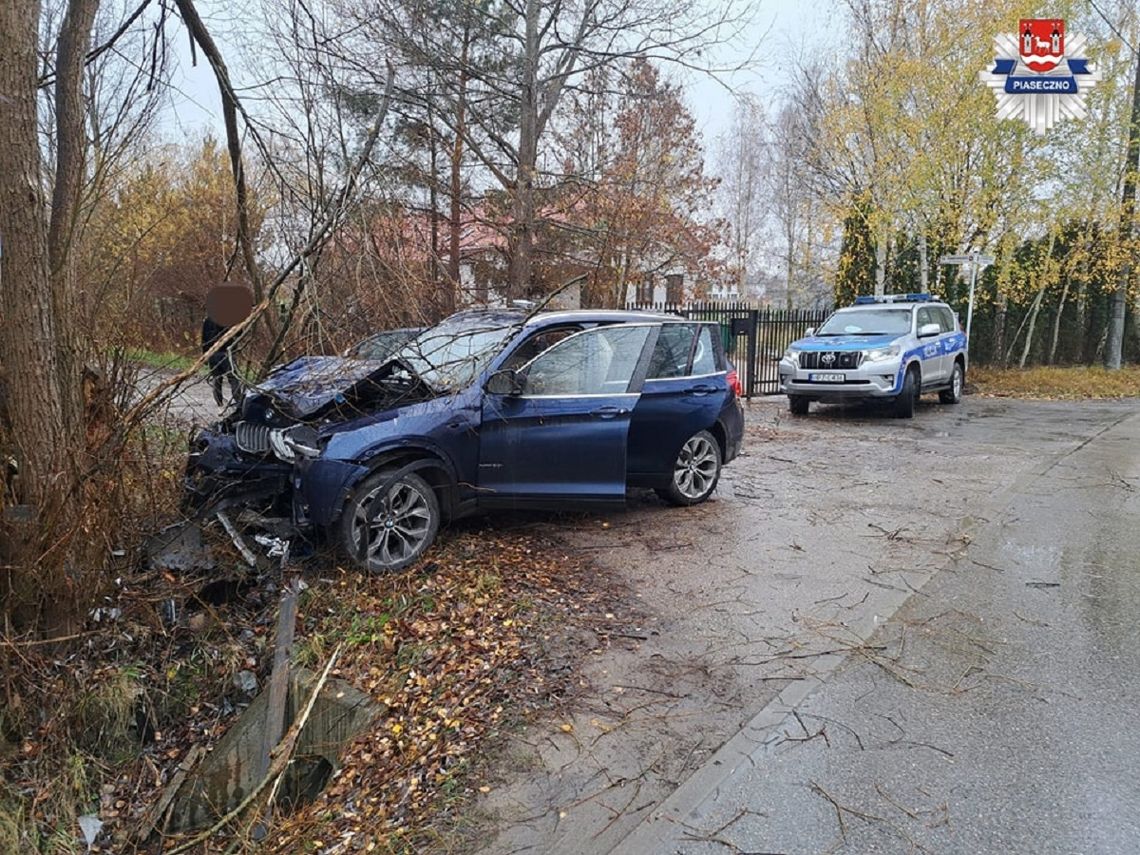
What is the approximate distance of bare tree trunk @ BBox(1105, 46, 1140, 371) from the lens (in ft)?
57.2

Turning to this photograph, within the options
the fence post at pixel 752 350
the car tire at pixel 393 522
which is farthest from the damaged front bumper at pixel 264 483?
the fence post at pixel 752 350

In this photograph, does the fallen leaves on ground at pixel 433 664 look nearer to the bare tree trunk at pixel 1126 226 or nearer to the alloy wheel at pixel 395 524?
the alloy wheel at pixel 395 524

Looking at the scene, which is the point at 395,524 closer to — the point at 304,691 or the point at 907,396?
the point at 304,691

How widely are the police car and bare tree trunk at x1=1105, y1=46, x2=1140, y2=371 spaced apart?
694cm

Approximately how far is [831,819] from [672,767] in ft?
2.09

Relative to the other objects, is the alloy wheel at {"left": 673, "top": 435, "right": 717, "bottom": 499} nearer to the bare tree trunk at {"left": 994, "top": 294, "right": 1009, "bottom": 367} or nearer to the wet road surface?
the wet road surface

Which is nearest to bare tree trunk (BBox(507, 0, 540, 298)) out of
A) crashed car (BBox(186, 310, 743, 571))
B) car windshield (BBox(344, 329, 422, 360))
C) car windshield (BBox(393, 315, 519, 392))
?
crashed car (BBox(186, 310, 743, 571))

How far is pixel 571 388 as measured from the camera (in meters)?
5.79

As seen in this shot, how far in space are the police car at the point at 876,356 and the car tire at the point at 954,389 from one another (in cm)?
25

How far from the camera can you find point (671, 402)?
655 cm

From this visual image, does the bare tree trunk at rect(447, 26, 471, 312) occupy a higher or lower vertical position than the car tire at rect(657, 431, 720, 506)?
higher

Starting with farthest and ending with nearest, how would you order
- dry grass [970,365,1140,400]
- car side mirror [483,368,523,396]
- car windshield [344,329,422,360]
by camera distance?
dry grass [970,365,1140,400]
car windshield [344,329,422,360]
car side mirror [483,368,523,396]

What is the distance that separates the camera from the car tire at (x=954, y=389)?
1491 centimetres

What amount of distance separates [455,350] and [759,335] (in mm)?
11279
